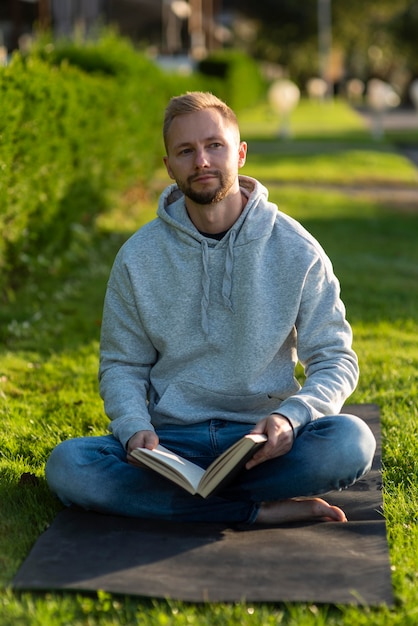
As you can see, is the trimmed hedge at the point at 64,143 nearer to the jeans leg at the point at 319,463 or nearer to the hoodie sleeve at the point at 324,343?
the hoodie sleeve at the point at 324,343

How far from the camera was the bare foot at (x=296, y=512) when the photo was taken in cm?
374

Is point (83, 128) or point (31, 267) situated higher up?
point (83, 128)

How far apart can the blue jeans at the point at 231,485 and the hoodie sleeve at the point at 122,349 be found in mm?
241

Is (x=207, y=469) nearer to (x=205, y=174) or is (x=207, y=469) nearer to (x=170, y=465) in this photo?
(x=170, y=465)

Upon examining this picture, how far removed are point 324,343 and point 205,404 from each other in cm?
51

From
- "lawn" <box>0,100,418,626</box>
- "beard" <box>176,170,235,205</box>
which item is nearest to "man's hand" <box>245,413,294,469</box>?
"lawn" <box>0,100,418,626</box>

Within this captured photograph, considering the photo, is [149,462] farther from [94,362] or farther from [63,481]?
[94,362]

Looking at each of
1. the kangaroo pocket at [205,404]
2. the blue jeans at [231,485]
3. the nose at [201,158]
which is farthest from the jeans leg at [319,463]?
the nose at [201,158]

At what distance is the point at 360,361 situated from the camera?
19.9 ft

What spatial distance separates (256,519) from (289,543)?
24 cm

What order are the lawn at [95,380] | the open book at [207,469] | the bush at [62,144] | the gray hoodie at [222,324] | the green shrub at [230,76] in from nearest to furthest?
the lawn at [95,380] → the open book at [207,469] → the gray hoodie at [222,324] → the bush at [62,144] → the green shrub at [230,76]

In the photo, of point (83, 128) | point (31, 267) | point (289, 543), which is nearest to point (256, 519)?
point (289, 543)

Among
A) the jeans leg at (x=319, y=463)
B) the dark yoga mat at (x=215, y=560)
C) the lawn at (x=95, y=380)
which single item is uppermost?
the jeans leg at (x=319, y=463)

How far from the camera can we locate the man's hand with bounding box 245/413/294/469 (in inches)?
139
